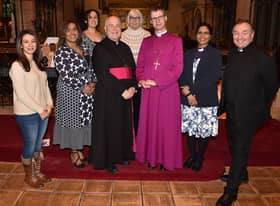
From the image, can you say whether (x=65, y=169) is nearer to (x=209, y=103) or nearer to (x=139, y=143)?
(x=139, y=143)

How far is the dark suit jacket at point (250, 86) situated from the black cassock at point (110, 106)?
1.03 m

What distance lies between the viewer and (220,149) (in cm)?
395

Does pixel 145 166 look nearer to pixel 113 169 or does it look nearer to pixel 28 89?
pixel 113 169

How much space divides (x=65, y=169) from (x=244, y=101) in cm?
199

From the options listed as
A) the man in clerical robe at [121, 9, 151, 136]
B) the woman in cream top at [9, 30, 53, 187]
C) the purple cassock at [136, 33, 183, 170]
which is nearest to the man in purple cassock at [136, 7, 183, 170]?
the purple cassock at [136, 33, 183, 170]

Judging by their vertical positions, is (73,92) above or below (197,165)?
above

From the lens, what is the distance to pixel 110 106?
321cm

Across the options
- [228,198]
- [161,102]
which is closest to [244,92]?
[161,102]

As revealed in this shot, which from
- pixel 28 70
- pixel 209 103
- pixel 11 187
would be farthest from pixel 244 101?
pixel 11 187

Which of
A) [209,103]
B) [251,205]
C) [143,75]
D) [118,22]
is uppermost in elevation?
[118,22]

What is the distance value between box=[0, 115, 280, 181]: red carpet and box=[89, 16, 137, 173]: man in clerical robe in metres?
0.20

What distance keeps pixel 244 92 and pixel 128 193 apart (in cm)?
146

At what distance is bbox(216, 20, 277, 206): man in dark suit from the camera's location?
8.74 ft

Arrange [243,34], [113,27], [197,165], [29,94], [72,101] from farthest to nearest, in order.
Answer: [197,165] → [72,101] → [113,27] → [29,94] → [243,34]
